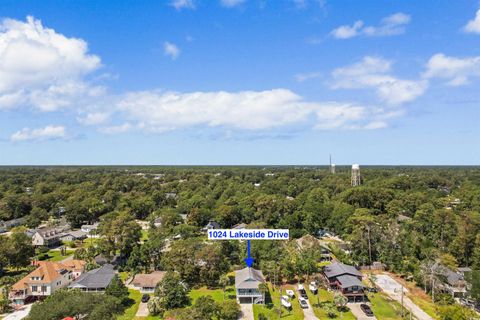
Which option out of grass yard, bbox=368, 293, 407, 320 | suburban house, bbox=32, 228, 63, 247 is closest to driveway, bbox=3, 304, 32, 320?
suburban house, bbox=32, 228, 63, 247

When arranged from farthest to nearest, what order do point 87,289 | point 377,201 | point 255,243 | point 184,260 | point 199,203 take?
point 199,203 < point 377,201 < point 255,243 < point 184,260 < point 87,289

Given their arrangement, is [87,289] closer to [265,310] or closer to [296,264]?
[265,310]

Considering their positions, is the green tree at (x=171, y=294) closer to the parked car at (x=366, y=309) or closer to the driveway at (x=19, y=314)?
the driveway at (x=19, y=314)

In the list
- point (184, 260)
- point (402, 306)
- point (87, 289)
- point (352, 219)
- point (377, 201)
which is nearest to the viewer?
point (402, 306)

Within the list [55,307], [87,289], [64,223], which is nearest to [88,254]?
[87,289]

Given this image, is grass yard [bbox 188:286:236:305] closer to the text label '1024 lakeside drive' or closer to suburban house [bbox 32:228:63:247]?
the text label '1024 lakeside drive'

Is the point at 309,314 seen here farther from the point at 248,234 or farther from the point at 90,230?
the point at 90,230

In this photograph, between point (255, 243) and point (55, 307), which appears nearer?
point (55, 307)

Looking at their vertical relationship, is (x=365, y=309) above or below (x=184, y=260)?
below
